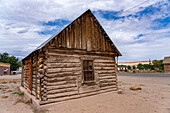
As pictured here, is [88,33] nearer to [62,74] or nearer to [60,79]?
[62,74]

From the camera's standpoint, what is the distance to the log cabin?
7.11 metres

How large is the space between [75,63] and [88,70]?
1.20m

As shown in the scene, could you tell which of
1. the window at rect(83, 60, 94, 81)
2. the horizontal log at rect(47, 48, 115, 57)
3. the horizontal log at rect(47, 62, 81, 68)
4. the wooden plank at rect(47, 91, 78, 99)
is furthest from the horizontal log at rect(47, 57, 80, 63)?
the wooden plank at rect(47, 91, 78, 99)

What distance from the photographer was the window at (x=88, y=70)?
8.69 meters

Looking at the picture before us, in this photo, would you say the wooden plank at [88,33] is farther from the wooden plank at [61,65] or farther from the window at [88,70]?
the wooden plank at [61,65]

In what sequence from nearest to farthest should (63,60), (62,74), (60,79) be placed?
(60,79), (62,74), (63,60)

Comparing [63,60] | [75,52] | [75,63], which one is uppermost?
[75,52]

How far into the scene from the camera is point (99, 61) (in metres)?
9.49

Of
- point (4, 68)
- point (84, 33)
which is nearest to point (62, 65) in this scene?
point (84, 33)

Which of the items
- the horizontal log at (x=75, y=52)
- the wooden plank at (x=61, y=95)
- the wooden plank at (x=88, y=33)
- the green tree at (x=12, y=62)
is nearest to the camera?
the wooden plank at (x=61, y=95)

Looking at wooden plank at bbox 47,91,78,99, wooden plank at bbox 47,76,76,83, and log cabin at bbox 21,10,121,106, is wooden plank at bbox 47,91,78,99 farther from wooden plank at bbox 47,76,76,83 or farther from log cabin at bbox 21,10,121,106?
wooden plank at bbox 47,76,76,83

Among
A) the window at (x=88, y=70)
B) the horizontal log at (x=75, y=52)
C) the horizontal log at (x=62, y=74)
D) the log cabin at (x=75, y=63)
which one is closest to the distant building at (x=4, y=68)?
the log cabin at (x=75, y=63)

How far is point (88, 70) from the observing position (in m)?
8.80

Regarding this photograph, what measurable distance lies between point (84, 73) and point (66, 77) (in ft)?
4.94
